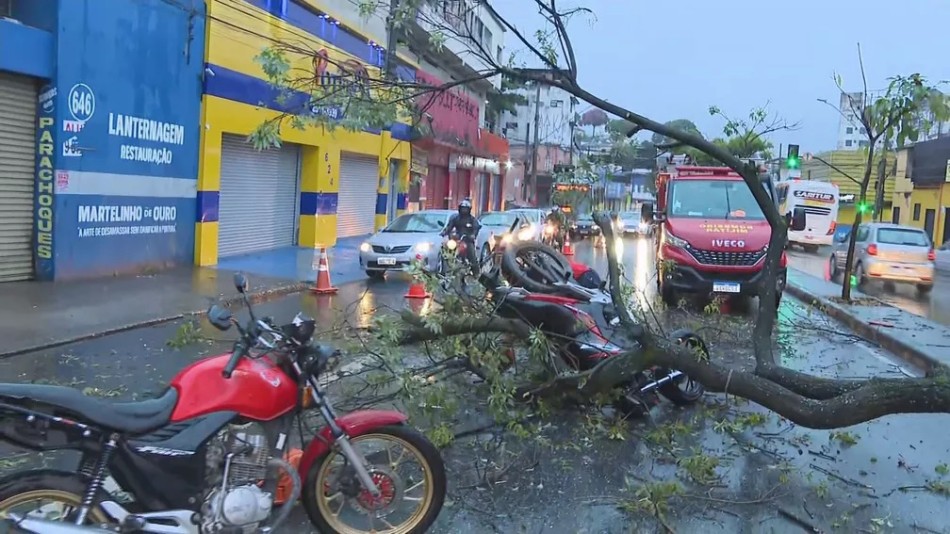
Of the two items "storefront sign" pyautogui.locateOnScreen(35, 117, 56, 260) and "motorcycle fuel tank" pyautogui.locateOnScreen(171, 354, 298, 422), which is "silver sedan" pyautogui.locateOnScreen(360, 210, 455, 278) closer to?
"storefront sign" pyautogui.locateOnScreen(35, 117, 56, 260)

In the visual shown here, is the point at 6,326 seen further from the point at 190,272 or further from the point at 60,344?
the point at 190,272

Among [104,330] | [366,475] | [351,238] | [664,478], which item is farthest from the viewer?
[351,238]

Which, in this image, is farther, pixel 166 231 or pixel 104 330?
pixel 166 231

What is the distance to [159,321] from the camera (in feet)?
35.2

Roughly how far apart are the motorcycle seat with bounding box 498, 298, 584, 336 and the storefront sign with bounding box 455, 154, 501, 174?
33352 mm

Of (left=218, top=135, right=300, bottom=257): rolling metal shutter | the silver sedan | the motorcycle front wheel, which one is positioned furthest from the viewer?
(left=218, top=135, right=300, bottom=257): rolling metal shutter

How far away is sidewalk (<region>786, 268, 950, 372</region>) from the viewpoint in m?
10.3

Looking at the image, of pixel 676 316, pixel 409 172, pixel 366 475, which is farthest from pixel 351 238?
pixel 366 475

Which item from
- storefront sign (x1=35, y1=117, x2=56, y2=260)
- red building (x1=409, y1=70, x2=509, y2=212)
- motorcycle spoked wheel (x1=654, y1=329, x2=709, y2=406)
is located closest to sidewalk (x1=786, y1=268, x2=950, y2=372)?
motorcycle spoked wheel (x1=654, y1=329, x2=709, y2=406)

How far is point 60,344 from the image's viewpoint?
354 inches

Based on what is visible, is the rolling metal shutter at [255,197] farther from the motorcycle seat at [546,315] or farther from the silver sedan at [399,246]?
the motorcycle seat at [546,315]

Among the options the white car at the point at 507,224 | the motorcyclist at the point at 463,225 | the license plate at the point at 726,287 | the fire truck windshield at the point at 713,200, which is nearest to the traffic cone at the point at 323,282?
the motorcyclist at the point at 463,225

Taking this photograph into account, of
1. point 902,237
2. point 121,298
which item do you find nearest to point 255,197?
point 121,298

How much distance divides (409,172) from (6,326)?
22.3 meters
